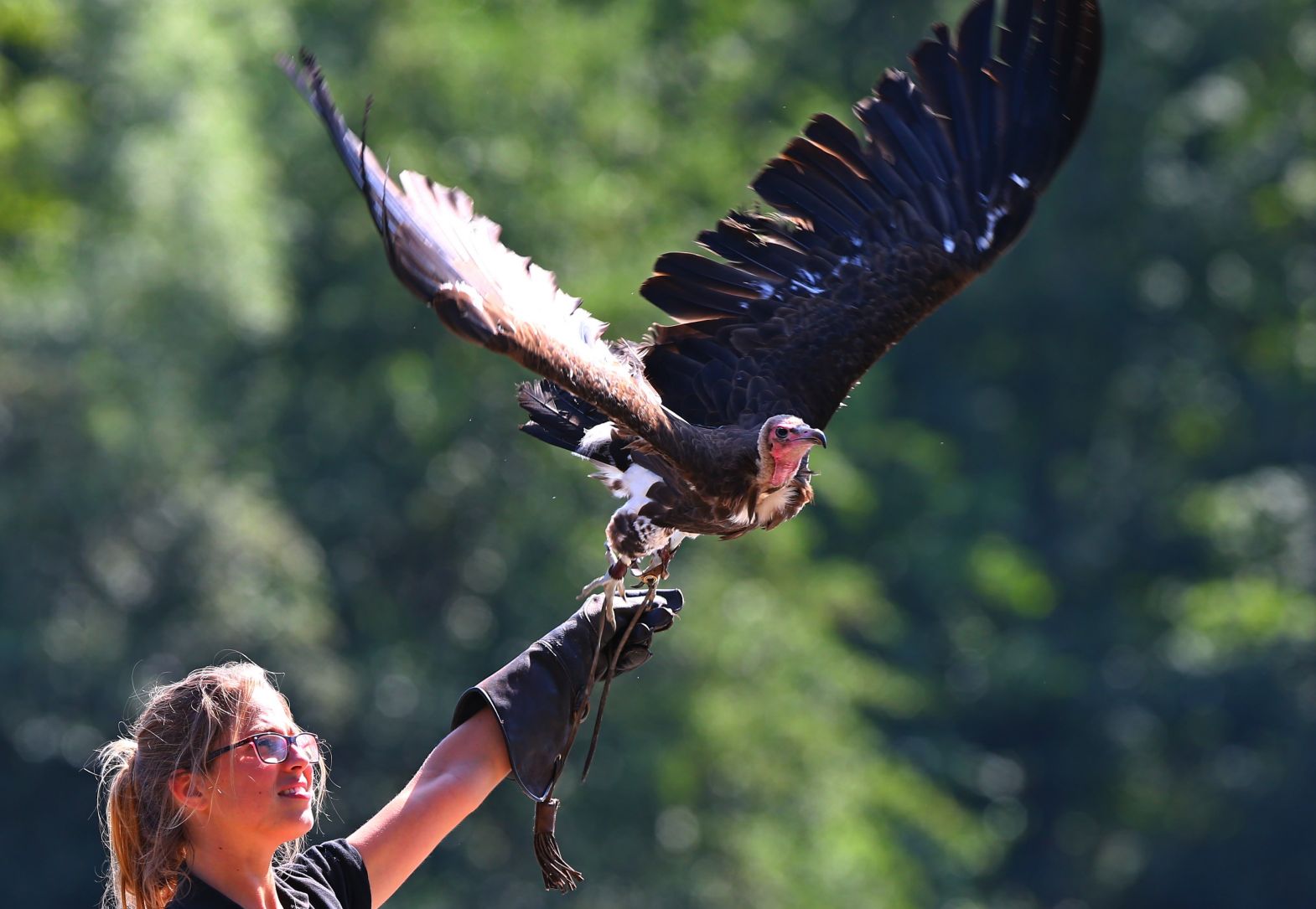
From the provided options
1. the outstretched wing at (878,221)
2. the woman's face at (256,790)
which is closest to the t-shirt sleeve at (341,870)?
the woman's face at (256,790)

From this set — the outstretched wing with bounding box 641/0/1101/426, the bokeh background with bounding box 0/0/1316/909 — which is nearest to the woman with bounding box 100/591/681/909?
the outstretched wing with bounding box 641/0/1101/426

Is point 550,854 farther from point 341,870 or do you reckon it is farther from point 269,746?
point 269,746

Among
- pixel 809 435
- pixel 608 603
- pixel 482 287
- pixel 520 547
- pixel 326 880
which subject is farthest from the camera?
pixel 520 547

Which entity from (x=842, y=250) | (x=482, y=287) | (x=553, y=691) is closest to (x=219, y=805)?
(x=553, y=691)

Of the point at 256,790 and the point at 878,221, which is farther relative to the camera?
the point at 878,221

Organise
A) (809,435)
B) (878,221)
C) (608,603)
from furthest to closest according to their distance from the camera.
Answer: (878,221) → (809,435) → (608,603)

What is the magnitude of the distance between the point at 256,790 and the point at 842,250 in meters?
3.36

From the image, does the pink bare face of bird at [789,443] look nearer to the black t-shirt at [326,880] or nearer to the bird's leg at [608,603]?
the bird's leg at [608,603]

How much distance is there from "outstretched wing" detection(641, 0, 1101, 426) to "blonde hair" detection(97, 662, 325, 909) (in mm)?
2809

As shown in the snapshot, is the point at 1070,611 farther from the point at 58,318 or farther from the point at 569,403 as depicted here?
the point at 569,403

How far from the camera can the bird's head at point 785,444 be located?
564cm

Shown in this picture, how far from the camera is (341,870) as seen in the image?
3.89m

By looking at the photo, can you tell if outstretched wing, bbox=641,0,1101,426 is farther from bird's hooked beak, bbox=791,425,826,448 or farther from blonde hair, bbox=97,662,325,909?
blonde hair, bbox=97,662,325,909

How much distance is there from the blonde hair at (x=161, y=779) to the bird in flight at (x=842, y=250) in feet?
7.34
